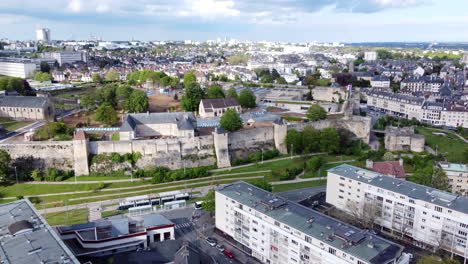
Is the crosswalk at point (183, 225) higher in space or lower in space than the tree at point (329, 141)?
lower

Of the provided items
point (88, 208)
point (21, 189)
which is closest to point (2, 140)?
point (21, 189)

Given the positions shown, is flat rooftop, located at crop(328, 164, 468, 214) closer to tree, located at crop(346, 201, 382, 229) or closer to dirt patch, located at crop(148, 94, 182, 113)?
tree, located at crop(346, 201, 382, 229)

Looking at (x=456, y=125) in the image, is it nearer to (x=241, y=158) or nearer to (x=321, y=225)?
(x=241, y=158)

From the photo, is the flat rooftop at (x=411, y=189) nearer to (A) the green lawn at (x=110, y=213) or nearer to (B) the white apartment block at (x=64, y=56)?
(A) the green lawn at (x=110, y=213)

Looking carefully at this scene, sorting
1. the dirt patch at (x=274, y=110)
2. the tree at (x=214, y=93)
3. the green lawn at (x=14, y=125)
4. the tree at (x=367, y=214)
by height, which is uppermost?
the tree at (x=214, y=93)

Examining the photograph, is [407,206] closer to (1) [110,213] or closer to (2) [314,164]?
(2) [314,164]

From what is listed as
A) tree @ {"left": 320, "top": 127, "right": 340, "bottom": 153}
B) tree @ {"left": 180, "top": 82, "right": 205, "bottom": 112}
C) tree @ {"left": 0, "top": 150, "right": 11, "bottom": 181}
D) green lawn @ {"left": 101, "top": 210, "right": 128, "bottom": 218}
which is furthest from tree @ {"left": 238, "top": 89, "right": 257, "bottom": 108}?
tree @ {"left": 0, "top": 150, "right": 11, "bottom": 181}

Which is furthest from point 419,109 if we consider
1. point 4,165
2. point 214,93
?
point 4,165

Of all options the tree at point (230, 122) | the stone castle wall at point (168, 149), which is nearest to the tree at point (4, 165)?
the stone castle wall at point (168, 149)
